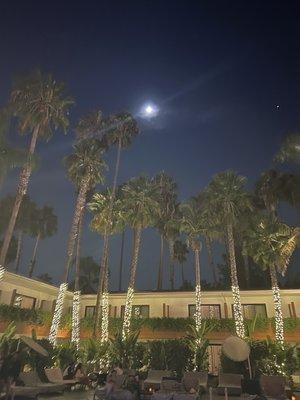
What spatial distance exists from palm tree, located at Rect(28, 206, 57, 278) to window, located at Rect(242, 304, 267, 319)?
37406mm

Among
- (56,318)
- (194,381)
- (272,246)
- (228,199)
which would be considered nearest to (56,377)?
(194,381)

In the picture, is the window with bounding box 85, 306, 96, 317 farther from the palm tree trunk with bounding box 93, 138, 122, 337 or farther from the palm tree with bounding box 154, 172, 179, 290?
the palm tree with bounding box 154, 172, 179, 290

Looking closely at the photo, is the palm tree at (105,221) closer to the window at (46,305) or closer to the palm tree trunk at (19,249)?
the window at (46,305)

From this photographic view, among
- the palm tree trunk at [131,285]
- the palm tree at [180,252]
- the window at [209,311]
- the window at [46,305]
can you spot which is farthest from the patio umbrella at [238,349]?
the palm tree at [180,252]

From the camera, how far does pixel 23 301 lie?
32.5 meters

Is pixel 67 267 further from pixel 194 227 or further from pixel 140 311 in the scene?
pixel 194 227

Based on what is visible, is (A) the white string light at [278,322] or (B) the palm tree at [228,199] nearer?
(A) the white string light at [278,322]

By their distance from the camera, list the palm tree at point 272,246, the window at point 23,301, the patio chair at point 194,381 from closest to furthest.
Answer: the patio chair at point 194,381 < the palm tree at point 272,246 < the window at point 23,301

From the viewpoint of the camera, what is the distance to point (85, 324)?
34.2 meters

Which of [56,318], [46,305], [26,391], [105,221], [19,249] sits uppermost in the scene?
[19,249]

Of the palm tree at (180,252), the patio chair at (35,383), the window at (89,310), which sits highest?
the palm tree at (180,252)

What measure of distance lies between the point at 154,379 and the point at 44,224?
44.6 meters

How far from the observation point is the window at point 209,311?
34.9 m

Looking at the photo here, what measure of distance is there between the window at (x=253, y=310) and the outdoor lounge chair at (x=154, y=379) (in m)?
15.5
